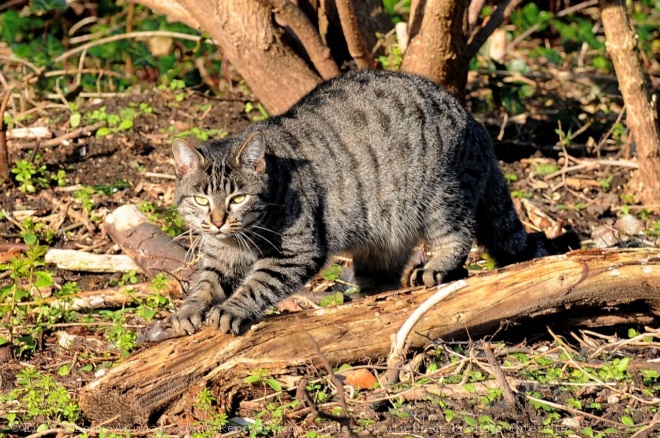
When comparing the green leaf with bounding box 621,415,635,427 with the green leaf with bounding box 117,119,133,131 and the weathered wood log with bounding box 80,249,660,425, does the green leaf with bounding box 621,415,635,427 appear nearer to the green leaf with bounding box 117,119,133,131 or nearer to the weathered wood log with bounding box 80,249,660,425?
the weathered wood log with bounding box 80,249,660,425

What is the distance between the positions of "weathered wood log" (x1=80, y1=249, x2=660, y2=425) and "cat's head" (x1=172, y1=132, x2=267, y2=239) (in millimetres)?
546

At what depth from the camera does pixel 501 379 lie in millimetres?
3957

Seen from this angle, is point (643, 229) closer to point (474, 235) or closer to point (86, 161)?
point (474, 235)

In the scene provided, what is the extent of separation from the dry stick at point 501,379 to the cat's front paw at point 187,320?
1314 millimetres

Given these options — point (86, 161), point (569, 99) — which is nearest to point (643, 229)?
point (569, 99)

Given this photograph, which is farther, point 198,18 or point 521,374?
point 198,18

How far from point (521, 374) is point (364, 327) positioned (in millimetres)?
752

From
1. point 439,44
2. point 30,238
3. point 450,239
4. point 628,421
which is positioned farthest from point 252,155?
point 628,421

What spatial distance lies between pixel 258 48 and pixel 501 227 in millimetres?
2092

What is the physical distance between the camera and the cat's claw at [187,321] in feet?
13.6

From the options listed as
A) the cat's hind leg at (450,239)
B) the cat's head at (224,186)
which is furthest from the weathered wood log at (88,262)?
the cat's hind leg at (450,239)

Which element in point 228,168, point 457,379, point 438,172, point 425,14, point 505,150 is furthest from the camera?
point 505,150

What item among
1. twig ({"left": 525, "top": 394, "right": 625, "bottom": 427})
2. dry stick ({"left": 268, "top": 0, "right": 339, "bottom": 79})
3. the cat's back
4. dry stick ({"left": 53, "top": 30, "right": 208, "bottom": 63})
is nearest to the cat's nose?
the cat's back

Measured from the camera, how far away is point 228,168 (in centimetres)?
439
